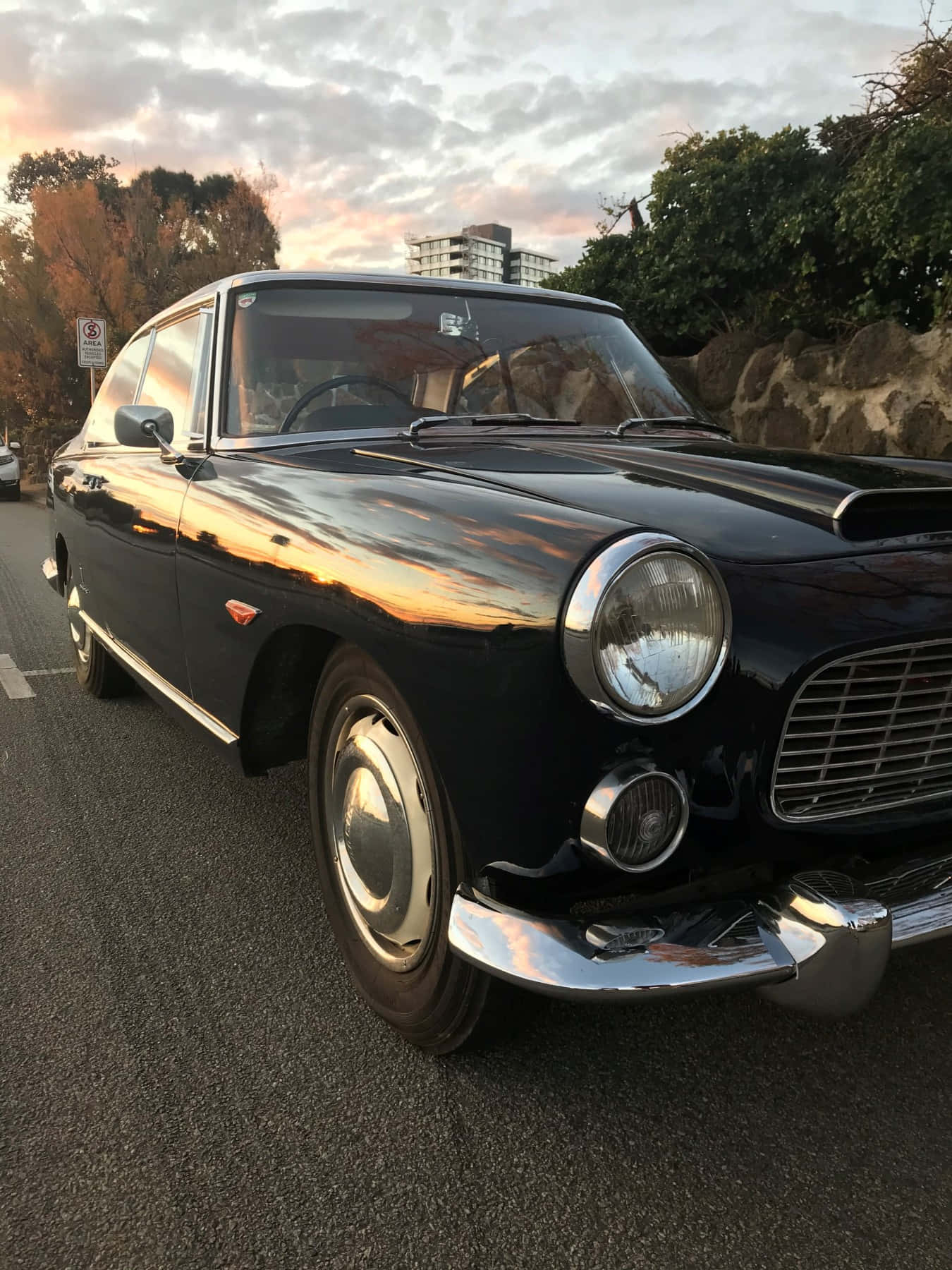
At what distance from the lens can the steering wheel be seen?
8.84 feet

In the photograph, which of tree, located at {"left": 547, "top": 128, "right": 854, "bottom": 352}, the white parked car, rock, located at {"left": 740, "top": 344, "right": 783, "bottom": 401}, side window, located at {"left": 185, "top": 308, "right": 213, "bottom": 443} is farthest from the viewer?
the white parked car

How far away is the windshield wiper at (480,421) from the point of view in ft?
8.55

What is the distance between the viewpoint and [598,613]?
1432 mm

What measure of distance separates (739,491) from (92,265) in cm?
2133

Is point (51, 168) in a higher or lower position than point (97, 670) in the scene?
higher

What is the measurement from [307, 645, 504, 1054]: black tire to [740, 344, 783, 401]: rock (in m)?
6.18

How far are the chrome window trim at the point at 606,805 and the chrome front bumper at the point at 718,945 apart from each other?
0.33ft

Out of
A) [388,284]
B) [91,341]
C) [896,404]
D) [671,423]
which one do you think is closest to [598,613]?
[671,423]

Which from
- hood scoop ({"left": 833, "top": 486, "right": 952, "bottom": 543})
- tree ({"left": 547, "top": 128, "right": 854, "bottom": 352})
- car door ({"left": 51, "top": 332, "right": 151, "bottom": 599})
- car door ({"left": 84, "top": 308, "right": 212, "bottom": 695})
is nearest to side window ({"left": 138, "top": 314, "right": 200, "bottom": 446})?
car door ({"left": 84, "top": 308, "right": 212, "bottom": 695})

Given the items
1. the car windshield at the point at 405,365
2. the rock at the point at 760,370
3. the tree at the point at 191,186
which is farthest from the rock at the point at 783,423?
the tree at the point at 191,186

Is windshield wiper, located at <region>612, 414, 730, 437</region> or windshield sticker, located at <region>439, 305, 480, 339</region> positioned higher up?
windshield sticker, located at <region>439, 305, 480, 339</region>

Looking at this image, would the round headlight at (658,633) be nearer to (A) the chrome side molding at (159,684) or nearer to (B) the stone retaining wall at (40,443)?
(A) the chrome side molding at (159,684)

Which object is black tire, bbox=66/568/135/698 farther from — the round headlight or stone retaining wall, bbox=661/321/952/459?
stone retaining wall, bbox=661/321/952/459

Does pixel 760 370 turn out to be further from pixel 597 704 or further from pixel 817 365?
pixel 597 704
